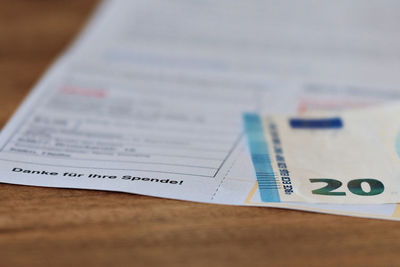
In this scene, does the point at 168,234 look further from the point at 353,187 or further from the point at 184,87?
the point at 184,87

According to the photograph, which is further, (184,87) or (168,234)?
(184,87)

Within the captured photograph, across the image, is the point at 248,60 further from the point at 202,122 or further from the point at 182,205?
the point at 182,205

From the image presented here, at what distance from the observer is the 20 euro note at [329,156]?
1.33ft

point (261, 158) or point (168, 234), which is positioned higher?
point (261, 158)

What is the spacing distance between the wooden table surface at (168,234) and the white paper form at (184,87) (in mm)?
14

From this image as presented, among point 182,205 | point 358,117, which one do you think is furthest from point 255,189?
point 358,117

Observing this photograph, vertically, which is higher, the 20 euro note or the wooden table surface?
the 20 euro note

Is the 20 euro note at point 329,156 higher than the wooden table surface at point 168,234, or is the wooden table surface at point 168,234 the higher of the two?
the 20 euro note at point 329,156

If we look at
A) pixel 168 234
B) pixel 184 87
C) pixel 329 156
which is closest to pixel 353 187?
pixel 329 156

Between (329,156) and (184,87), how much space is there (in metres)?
0.23

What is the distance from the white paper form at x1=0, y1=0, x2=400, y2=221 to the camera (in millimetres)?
427

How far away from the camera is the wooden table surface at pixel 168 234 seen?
34 cm

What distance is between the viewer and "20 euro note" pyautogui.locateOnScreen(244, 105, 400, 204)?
40 cm

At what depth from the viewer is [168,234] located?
364 millimetres
